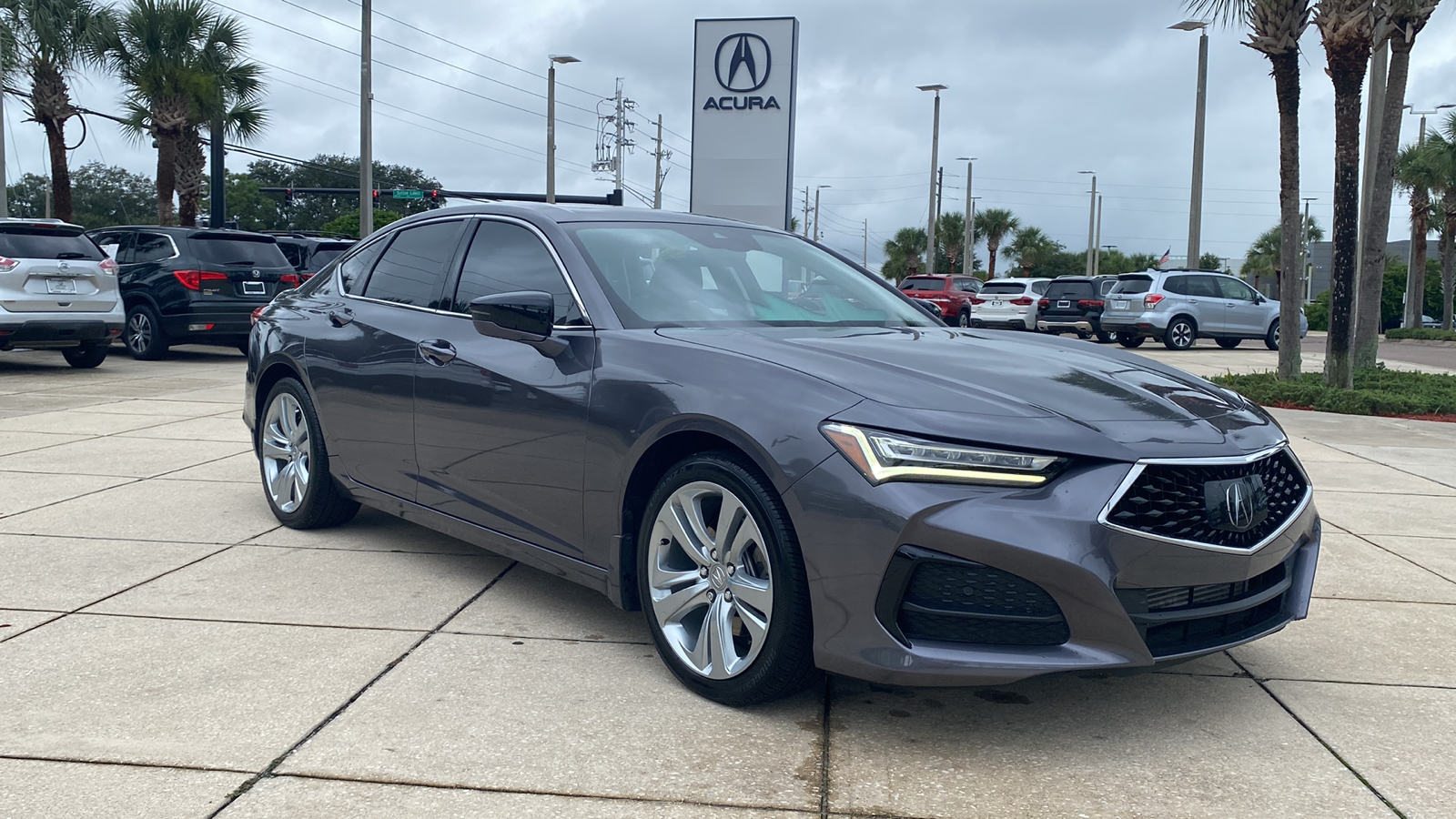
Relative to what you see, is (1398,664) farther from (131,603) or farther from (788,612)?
(131,603)

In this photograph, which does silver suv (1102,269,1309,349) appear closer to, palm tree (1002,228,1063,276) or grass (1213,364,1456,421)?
grass (1213,364,1456,421)

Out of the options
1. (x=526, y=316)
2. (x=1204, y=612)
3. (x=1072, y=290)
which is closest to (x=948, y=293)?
(x=1072, y=290)

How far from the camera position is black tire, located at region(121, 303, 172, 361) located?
51.1ft

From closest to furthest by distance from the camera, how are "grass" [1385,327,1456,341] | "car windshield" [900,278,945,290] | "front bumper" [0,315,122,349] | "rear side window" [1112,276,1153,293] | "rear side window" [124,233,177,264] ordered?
1. "front bumper" [0,315,122,349]
2. "rear side window" [124,233,177,264]
3. "rear side window" [1112,276,1153,293]
4. "car windshield" [900,278,945,290]
5. "grass" [1385,327,1456,341]

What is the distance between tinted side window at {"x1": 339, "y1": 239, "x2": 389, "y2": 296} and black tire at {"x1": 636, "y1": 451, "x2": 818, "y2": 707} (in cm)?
252

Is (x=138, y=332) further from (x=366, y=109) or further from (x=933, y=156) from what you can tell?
(x=933, y=156)

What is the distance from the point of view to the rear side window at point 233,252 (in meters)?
15.5

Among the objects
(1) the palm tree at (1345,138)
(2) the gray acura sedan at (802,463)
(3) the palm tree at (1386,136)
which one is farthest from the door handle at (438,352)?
(3) the palm tree at (1386,136)

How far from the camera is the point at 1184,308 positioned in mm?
24469

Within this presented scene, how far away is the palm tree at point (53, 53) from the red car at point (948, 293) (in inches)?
753

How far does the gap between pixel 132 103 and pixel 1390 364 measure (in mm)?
27412

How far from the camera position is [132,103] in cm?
2870

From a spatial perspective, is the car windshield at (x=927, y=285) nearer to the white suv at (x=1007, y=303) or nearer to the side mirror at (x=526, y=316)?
the white suv at (x=1007, y=303)

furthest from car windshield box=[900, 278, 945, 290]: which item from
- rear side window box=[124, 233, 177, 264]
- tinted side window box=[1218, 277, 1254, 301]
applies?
rear side window box=[124, 233, 177, 264]
